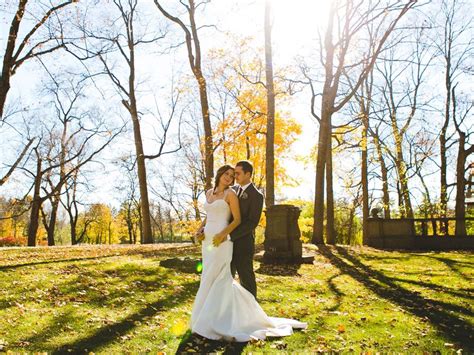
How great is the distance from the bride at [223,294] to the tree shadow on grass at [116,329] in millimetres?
1033

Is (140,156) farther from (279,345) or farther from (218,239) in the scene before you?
(279,345)

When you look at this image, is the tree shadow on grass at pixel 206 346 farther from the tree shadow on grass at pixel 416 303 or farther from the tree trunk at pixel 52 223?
the tree trunk at pixel 52 223

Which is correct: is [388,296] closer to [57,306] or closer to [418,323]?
[418,323]

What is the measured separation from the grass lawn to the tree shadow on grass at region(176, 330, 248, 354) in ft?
0.04

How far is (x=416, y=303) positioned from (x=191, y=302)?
160 inches

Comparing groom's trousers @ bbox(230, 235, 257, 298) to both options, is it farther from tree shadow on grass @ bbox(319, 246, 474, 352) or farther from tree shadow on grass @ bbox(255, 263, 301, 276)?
tree shadow on grass @ bbox(255, 263, 301, 276)

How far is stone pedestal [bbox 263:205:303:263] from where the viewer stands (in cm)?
1240

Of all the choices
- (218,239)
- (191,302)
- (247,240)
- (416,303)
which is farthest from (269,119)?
(218,239)

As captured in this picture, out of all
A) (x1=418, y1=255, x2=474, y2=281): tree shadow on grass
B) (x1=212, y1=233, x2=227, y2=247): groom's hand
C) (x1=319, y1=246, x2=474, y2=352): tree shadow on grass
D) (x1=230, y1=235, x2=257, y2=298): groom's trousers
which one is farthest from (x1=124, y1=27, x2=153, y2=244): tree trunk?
(x1=212, y1=233, x2=227, y2=247): groom's hand

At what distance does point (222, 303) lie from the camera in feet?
17.4

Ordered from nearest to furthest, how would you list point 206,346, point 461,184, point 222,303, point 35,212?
1. point 206,346
2. point 222,303
3. point 461,184
4. point 35,212

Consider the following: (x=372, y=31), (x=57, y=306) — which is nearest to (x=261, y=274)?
(x=57, y=306)

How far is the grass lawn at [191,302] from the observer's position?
511 centimetres

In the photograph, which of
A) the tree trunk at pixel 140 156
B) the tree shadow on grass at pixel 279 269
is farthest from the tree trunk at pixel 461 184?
the tree trunk at pixel 140 156
